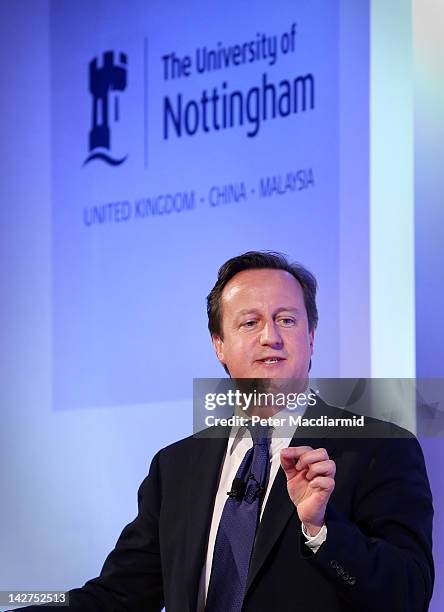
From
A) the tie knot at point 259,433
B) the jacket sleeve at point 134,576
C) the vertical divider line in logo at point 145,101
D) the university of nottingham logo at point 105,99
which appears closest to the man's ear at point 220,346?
the tie knot at point 259,433

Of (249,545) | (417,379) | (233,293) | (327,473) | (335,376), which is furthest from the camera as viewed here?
(335,376)

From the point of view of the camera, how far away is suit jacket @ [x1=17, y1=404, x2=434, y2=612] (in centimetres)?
260

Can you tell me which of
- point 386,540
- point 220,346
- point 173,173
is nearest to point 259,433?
point 220,346

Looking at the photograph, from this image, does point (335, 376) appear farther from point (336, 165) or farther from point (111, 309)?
point (111, 309)

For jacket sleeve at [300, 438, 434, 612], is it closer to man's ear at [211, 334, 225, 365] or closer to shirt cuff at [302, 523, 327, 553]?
shirt cuff at [302, 523, 327, 553]

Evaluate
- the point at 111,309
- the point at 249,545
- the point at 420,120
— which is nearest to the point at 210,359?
the point at 111,309

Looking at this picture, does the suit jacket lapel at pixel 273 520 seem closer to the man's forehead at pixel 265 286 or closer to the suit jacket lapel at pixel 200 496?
the suit jacket lapel at pixel 200 496

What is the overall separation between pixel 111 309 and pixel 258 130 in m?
0.98

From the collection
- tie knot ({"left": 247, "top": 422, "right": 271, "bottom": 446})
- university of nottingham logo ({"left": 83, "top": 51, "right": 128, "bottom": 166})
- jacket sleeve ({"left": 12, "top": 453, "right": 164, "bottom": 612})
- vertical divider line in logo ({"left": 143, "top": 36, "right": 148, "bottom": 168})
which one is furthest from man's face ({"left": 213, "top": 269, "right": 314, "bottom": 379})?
university of nottingham logo ({"left": 83, "top": 51, "right": 128, "bottom": 166})

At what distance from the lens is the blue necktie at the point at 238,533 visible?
283cm

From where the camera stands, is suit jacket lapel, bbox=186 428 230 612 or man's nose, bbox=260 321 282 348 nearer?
suit jacket lapel, bbox=186 428 230 612

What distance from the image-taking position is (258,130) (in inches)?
167

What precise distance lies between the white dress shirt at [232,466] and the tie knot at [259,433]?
0.01m
